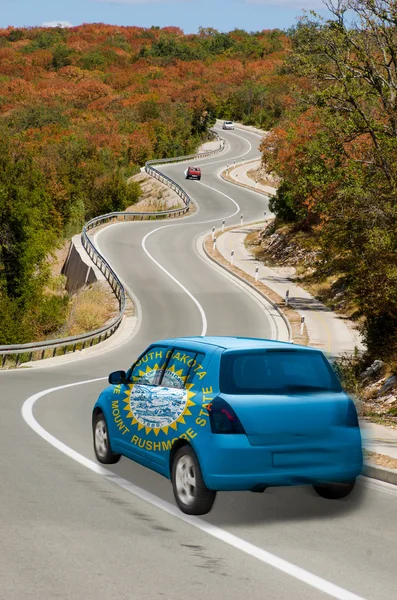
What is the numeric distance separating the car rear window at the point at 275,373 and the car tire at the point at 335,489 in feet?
3.20

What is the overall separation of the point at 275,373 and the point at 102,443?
3.01 m

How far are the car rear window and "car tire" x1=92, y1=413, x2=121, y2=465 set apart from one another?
2.63m

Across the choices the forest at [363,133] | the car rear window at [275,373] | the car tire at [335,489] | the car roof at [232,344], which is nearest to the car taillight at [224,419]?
the car rear window at [275,373]

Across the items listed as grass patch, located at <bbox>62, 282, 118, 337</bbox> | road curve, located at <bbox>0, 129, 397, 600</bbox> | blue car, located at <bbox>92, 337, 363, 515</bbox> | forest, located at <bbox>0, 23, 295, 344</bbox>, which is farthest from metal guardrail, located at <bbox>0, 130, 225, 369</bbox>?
blue car, located at <bbox>92, 337, 363, 515</bbox>

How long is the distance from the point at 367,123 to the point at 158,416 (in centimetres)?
1511

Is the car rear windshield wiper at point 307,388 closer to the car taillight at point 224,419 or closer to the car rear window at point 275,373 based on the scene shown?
the car rear window at point 275,373

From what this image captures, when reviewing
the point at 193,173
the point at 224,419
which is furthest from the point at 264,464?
the point at 193,173

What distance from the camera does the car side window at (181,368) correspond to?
27.7ft

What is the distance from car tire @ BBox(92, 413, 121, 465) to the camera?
1012cm

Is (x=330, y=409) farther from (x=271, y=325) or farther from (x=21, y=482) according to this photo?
(x=271, y=325)

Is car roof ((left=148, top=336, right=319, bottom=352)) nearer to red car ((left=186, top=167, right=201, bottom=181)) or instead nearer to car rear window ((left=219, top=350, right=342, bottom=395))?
car rear window ((left=219, top=350, right=342, bottom=395))

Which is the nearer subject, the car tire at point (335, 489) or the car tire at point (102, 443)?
the car tire at point (335, 489)

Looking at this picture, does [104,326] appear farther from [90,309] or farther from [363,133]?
[363,133]

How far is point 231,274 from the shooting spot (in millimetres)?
49375
